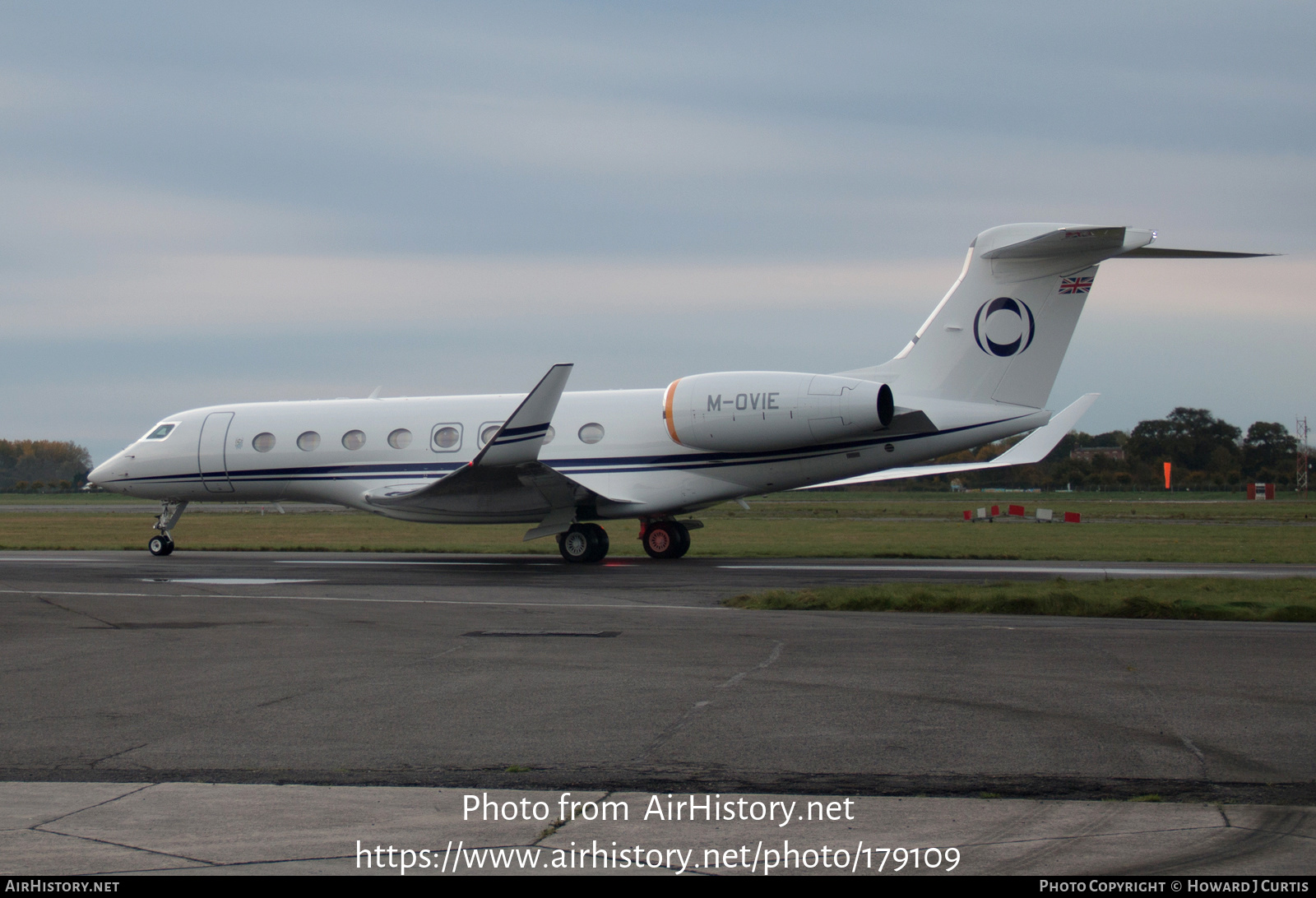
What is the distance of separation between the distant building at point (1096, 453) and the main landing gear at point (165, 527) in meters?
88.3

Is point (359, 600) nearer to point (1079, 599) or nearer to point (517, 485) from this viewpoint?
point (517, 485)

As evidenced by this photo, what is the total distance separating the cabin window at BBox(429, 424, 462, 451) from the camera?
24078mm

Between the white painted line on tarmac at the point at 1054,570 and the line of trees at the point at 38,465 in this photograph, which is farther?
the line of trees at the point at 38,465

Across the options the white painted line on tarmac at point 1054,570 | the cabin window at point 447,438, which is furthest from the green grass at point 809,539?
the cabin window at point 447,438

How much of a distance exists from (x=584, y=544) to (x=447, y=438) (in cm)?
418

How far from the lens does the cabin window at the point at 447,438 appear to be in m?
24.1

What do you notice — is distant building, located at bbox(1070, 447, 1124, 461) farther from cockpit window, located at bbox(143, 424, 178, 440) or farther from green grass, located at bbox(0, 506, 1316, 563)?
cockpit window, located at bbox(143, 424, 178, 440)

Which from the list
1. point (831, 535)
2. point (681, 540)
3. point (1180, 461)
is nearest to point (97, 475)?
point (681, 540)

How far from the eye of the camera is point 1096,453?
361 feet

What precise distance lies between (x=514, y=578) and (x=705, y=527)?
1944 cm

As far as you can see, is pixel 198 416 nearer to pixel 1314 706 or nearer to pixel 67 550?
pixel 67 550

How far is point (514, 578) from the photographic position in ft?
62.3

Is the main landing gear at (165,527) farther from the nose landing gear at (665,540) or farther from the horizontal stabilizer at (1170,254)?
the horizontal stabilizer at (1170,254)

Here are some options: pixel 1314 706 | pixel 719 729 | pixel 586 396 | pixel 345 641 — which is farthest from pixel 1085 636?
pixel 586 396
